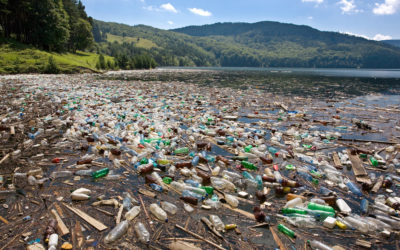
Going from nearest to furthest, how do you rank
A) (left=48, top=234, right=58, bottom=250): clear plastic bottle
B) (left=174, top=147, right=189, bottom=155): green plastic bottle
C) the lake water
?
(left=48, top=234, right=58, bottom=250): clear plastic bottle, (left=174, top=147, right=189, bottom=155): green plastic bottle, the lake water

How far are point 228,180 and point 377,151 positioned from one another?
5.66 m

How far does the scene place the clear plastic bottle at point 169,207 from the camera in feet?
11.6

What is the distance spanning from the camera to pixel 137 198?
386 centimetres

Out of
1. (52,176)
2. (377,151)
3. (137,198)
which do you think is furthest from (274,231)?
(377,151)

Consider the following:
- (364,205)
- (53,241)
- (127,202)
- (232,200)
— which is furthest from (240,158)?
(53,241)

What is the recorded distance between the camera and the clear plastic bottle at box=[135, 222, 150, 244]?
9.42ft

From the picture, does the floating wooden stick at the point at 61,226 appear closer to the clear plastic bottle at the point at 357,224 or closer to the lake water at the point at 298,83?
the clear plastic bottle at the point at 357,224

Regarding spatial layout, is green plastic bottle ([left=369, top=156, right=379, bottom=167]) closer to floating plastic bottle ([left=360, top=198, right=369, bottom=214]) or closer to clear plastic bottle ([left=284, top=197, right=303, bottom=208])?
floating plastic bottle ([left=360, top=198, right=369, bottom=214])

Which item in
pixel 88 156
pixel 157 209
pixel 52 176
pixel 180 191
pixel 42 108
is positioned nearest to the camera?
pixel 157 209

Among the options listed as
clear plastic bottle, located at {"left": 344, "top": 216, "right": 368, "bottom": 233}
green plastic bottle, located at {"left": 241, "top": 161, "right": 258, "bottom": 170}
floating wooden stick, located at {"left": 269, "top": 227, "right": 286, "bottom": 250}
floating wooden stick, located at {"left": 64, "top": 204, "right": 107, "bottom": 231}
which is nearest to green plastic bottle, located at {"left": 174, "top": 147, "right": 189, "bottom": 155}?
green plastic bottle, located at {"left": 241, "top": 161, "right": 258, "bottom": 170}

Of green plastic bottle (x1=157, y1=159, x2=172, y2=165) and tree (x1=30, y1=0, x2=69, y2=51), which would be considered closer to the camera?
green plastic bottle (x1=157, y1=159, x2=172, y2=165)

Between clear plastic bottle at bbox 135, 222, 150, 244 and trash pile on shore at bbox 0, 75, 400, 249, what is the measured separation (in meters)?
0.02

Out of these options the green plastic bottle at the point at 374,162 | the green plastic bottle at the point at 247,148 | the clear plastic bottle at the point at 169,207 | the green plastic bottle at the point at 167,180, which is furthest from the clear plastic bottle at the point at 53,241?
the green plastic bottle at the point at 374,162

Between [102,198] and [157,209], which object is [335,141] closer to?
[157,209]
